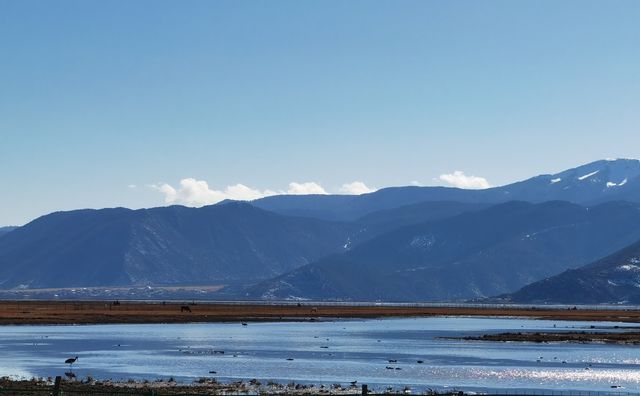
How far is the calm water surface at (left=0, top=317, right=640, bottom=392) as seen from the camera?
74875 millimetres

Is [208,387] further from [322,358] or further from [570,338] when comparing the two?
[570,338]

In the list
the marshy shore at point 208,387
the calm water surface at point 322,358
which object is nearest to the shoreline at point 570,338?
the calm water surface at point 322,358

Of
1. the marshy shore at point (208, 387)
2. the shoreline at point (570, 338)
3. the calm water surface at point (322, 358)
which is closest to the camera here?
the marshy shore at point (208, 387)

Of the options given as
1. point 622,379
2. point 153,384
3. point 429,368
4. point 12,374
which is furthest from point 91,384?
point 622,379

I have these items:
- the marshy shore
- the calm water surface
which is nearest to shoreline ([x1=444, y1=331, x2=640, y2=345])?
the calm water surface

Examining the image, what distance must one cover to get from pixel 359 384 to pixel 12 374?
78.0 feet

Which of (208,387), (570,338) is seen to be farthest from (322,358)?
(570,338)

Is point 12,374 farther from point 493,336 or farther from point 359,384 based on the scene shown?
point 493,336

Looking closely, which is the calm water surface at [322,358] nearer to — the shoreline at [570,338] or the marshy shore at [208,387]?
the marshy shore at [208,387]

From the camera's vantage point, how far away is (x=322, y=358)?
95.1 metres

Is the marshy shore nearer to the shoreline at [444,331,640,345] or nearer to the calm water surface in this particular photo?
the calm water surface

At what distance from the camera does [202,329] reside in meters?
151

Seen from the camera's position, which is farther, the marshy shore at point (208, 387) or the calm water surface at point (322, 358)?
the calm water surface at point (322, 358)

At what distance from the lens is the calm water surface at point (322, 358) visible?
74.9m
